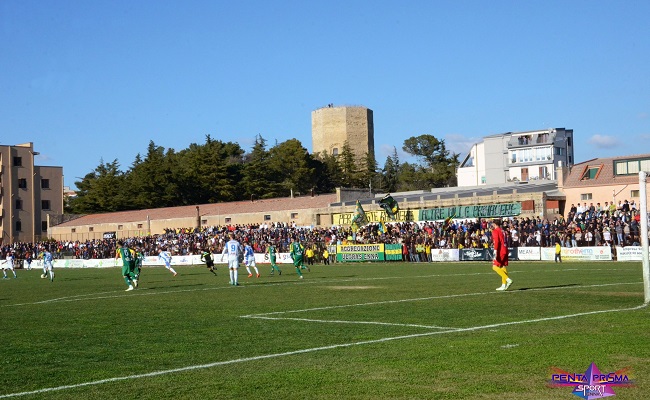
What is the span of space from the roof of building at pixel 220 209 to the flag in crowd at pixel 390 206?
12.6 metres

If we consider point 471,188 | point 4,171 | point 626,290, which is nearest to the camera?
point 626,290

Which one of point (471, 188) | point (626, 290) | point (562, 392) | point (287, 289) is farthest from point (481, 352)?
point (471, 188)

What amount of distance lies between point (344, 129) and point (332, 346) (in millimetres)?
134446

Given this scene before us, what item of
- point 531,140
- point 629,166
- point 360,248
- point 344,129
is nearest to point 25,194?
point 344,129

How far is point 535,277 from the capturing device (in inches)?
1117

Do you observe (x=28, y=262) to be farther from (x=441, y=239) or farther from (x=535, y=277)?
(x=535, y=277)

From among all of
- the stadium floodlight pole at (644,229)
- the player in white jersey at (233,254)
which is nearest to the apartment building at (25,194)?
the player in white jersey at (233,254)

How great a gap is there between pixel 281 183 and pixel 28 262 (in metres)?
56.2

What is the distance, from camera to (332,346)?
12031 mm

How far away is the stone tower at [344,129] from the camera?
145750 mm

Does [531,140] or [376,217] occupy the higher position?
[531,140]

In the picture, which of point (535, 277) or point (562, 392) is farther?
point (535, 277)

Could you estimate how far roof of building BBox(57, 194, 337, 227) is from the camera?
86500mm

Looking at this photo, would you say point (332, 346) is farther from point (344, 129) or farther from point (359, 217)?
point (344, 129)
